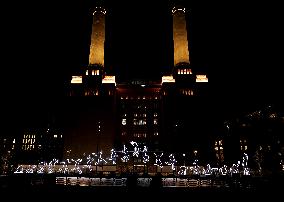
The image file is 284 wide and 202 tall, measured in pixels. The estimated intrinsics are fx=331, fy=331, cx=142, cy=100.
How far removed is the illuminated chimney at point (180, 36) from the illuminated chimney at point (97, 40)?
65.1 ft

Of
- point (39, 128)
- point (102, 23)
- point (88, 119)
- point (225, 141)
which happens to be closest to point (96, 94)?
point (88, 119)

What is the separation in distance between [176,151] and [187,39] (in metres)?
32.1

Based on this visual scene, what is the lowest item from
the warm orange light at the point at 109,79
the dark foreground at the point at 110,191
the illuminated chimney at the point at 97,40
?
the dark foreground at the point at 110,191

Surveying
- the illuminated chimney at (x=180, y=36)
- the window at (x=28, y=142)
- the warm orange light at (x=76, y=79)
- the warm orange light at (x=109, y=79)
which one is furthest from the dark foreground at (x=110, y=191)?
the window at (x=28, y=142)

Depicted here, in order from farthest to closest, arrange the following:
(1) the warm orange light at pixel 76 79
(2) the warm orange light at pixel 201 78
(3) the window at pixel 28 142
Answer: (3) the window at pixel 28 142 < (2) the warm orange light at pixel 201 78 < (1) the warm orange light at pixel 76 79

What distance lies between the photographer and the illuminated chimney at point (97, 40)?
291ft

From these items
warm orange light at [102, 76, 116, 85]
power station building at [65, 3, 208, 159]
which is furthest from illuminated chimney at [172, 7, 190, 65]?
warm orange light at [102, 76, 116, 85]

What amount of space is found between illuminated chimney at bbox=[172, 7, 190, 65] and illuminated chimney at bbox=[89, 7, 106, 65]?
65.1 feet

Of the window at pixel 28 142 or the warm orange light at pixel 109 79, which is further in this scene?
the window at pixel 28 142

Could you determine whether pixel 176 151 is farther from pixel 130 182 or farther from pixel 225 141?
pixel 130 182

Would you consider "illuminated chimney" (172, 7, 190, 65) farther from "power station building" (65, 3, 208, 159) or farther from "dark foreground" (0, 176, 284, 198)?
"dark foreground" (0, 176, 284, 198)

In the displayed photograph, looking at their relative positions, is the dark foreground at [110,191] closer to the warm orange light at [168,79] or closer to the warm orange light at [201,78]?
the warm orange light at [168,79]

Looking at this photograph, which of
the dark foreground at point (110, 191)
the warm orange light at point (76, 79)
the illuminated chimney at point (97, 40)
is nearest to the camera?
the dark foreground at point (110, 191)

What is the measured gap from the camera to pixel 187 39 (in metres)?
91.4
